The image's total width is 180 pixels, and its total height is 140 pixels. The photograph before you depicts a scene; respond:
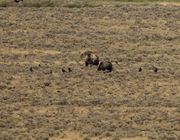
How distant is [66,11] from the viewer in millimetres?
41594

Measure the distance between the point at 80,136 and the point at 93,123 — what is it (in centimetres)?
128

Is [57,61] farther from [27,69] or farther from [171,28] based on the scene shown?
[171,28]

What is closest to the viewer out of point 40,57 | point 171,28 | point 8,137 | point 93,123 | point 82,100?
point 8,137

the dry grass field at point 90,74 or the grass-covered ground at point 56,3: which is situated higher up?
the grass-covered ground at point 56,3

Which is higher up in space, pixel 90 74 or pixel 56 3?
pixel 56 3

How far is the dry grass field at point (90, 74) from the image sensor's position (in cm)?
2333

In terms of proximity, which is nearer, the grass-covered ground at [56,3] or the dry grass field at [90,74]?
the dry grass field at [90,74]

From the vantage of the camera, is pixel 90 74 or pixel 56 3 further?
pixel 56 3

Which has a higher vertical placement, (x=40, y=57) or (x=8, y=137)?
(x=40, y=57)

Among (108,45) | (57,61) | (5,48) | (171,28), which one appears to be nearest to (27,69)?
(57,61)

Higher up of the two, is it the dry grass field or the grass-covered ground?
the grass-covered ground

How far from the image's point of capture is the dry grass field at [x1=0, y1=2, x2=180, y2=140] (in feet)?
76.5

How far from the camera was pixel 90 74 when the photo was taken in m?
29.5

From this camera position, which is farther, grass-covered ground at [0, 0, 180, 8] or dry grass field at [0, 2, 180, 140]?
→ grass-covered ground at [0, 0, 180, 8]
